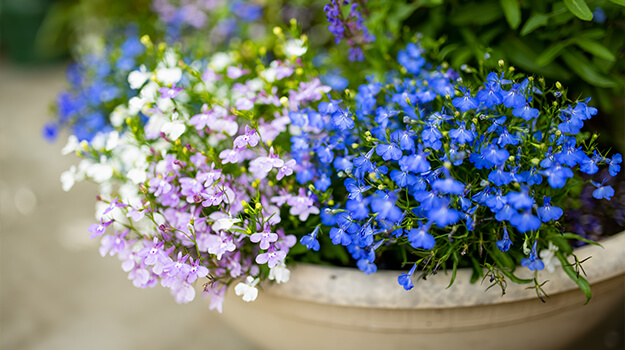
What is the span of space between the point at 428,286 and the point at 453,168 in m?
0.20

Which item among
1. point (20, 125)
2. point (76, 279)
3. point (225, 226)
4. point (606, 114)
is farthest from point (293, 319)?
point (20, 125)

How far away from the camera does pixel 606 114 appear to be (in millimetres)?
1373

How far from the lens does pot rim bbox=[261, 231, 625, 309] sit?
2.85 feet

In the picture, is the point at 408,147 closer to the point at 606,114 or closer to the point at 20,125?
the point at 606,114

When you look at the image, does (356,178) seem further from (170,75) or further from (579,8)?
(579,8)

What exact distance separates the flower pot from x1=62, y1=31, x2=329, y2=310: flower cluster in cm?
9

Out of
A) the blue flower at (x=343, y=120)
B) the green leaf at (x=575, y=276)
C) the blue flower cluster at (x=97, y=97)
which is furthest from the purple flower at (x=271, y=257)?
the blue flower cluster at (x=97, y=97)

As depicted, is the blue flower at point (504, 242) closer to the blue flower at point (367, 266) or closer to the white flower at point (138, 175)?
the blue flower at point (367, 266)

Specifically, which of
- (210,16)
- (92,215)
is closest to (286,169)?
(210,16)

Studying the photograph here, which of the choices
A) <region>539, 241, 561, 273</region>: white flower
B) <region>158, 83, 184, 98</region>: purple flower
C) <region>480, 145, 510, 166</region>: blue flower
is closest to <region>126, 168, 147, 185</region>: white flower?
<region>158, 83, 184, 98</region>: purple flower

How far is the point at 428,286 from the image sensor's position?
870mm

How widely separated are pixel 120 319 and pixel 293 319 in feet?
2.78

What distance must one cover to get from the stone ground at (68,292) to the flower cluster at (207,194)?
2.02ft

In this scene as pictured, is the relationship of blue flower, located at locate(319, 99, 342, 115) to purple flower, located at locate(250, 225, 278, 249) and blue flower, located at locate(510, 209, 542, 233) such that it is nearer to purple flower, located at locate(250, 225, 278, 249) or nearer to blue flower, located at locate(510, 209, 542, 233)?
purple flower, located at locate(250, 225, 278, 249)
